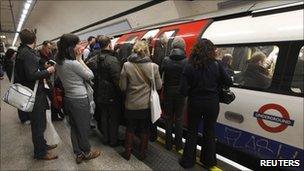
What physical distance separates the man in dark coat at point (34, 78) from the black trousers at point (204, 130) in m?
1.86

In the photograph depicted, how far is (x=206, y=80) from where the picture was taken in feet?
10.2

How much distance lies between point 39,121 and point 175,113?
189 cm

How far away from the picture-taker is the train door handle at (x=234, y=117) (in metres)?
3.62

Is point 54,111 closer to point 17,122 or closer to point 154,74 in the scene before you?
point 17,122

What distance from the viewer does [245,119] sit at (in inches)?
140

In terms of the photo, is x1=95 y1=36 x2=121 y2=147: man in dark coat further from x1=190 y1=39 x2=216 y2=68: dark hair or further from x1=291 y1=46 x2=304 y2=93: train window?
x1=291 y1=46 x2=304 y2=93: train window

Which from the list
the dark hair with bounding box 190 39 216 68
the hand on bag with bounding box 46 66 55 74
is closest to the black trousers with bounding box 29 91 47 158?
the hand on bag with bounding box 46 66 55 74

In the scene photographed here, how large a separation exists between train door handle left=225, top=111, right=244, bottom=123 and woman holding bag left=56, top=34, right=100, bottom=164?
194cm

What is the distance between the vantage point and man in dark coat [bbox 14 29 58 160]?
3303mm

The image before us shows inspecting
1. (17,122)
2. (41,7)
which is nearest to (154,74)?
(17,122)

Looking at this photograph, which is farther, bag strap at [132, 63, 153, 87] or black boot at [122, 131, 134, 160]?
black boot at [122, 131, 134, 160]

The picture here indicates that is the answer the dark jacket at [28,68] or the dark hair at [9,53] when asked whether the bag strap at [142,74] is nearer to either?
the dark jacket at [28,68]

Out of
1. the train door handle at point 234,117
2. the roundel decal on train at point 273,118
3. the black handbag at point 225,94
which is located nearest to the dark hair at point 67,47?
the black handbag at point 225,94

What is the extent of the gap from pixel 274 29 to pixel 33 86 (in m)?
3.15
